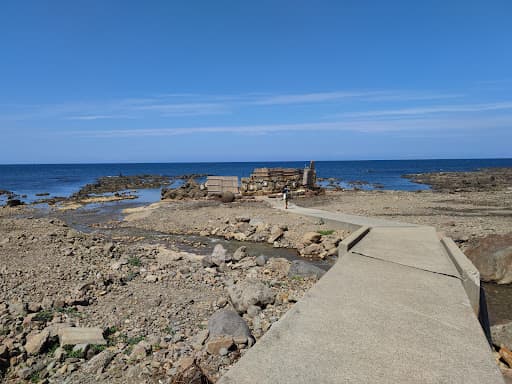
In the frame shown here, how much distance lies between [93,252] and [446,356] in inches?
396

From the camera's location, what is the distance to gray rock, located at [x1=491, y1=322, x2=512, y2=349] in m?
5.08

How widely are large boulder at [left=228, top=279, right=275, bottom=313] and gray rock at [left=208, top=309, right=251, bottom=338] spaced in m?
0.89

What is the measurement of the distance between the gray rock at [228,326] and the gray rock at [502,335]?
3.95m

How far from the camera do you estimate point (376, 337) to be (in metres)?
3.47

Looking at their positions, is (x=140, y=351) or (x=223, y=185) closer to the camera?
(x=140, y=351)

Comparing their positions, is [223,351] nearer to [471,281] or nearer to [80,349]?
[80,349]

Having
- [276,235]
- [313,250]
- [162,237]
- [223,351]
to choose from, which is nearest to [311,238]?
[313,250]

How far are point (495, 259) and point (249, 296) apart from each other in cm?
656

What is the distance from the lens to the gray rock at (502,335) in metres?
5.08

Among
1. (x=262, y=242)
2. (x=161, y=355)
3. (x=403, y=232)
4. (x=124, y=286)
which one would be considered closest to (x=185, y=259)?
(x=124, y=286)

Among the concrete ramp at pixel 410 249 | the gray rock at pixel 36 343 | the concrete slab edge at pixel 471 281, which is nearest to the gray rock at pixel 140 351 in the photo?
the gray rock at pixel 36 343

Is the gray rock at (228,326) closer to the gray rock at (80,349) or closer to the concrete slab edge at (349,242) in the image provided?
the gray rock at (80,349)

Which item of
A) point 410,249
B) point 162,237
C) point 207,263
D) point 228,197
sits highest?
point 410,249

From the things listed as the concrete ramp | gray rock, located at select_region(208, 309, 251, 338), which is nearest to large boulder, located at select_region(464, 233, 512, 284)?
the concrete ramp
